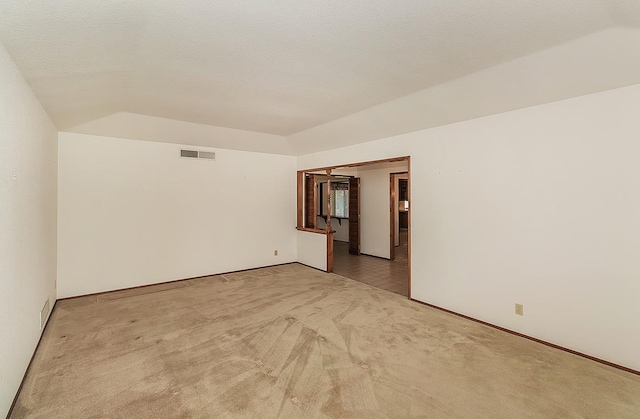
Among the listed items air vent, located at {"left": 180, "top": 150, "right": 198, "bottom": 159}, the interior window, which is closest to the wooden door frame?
the interior window

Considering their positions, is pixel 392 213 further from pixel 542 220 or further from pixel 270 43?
pixel 270 43

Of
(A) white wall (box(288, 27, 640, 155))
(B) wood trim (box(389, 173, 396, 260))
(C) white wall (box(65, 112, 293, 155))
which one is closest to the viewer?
(A) white wall (box(288, 27, 640, 155))

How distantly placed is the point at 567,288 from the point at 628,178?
42.6 inches

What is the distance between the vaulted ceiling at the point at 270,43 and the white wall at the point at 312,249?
3227mm

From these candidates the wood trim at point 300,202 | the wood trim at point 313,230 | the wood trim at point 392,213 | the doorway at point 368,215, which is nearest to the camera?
the wood trim at point 313,230

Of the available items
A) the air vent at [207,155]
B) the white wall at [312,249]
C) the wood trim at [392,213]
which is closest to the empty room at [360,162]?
the air vent at [207,155]

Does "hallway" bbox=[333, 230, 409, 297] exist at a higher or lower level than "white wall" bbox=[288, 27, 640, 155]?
lower

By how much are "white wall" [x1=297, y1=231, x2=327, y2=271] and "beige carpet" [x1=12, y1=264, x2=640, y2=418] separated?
200 centimetres

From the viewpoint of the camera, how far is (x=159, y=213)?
476 cm

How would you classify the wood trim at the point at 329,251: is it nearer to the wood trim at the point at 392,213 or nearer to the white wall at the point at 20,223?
the wood trim at the point at 392,213

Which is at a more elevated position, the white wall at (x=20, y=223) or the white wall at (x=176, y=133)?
the white wall at (x=176, y=133)

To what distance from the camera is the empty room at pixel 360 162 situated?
1874 mm

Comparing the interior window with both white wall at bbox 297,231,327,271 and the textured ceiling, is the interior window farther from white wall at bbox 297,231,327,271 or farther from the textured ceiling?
the textured ceiling

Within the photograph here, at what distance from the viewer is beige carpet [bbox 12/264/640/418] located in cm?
194
